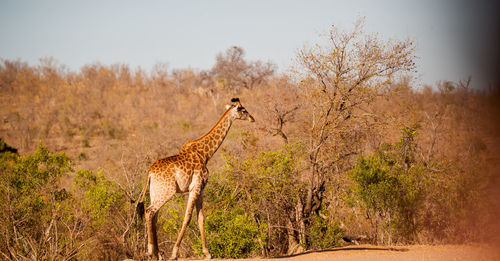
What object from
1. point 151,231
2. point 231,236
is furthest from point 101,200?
point 151,231

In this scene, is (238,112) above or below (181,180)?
above

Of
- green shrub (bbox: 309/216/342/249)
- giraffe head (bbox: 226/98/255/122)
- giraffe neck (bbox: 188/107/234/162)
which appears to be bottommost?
green shrub (bbox: 309/216/342/249)

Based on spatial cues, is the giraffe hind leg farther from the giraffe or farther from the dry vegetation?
the dry vegetation

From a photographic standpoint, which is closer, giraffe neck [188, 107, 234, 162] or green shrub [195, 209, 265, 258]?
giraffe neck [188, 107, 234, 162]

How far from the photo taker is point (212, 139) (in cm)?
878

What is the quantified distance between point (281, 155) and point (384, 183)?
3.14 meters

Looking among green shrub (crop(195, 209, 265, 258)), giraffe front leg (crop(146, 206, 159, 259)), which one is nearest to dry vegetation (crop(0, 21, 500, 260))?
green shrub (crop(195, 209, 265, 258))

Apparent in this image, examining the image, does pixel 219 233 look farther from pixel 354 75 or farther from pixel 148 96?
pixel 148 96

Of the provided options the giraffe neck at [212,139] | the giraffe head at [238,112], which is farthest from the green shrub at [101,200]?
the giraffe head at [238,112]

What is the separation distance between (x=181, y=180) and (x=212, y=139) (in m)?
1.26

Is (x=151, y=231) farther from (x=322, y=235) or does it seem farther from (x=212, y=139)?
(x=322, y=235)

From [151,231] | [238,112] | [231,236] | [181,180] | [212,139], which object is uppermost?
[238,112]

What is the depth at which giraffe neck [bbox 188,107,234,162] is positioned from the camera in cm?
862

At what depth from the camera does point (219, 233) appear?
1068 centimetres
